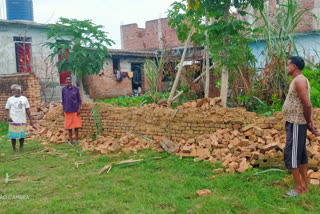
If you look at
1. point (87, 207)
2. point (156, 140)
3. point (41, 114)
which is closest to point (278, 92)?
point (156, 140)

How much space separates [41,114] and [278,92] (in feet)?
26.8

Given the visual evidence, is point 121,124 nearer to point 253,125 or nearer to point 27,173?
point 27,173

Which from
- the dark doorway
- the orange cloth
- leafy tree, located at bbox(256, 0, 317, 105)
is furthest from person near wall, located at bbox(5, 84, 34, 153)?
the dark doorway

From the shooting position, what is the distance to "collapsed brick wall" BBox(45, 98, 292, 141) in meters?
6.13

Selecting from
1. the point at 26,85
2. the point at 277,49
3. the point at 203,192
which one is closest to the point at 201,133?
the point at 277,49

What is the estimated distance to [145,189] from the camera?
420 cm

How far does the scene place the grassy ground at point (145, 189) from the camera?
137 inches

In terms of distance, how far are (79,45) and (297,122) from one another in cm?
779

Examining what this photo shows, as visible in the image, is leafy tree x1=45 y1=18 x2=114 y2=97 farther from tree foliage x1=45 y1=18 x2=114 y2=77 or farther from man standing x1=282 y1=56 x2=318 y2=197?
man standing x1=282 y1=56 x2=318 y2=197

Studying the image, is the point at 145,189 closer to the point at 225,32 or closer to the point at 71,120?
the point at 225,32

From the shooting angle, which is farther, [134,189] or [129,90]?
[129,90]

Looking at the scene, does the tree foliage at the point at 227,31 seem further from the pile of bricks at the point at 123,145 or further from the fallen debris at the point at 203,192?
the fallen debris at the point at 203,192

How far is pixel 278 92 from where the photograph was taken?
689cm

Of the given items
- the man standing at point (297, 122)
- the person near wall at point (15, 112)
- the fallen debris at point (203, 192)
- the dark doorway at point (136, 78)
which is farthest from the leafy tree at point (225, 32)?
the dark doorway at point (136, 78)
